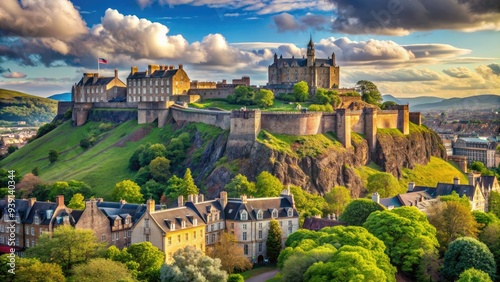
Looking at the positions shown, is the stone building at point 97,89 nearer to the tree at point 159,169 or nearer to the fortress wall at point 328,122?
the tree at point 159,169

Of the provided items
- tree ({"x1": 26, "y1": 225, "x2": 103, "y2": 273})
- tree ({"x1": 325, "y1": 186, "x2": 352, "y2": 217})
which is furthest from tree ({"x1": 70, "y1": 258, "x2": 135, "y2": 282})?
tree ({"x1": 325, "y1": 186, "x2": 352, "y2": 217})

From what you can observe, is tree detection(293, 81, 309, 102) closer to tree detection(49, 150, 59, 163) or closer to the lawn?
the lawn

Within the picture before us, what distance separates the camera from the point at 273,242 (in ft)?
211

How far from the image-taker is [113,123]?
12525cm

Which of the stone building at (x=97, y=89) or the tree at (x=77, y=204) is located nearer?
the tree at (x=77, y=204)

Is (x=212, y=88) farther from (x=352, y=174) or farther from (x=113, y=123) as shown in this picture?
(x=352, y=174)

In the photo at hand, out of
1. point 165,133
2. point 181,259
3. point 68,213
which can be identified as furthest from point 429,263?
point 165,133

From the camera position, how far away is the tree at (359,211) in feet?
216

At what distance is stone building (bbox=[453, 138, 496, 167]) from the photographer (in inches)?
6529

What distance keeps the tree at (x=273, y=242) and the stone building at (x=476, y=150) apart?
11243 centimetres

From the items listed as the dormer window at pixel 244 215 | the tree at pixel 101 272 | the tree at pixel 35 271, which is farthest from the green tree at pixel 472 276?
the tree at pixel 35 271

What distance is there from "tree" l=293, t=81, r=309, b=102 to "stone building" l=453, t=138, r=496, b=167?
2374 inches

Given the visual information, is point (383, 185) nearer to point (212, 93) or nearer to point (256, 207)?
point (256, 207)

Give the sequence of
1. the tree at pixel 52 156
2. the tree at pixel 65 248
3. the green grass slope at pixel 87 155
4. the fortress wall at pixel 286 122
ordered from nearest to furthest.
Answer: the tree at pixel 65 248 → the fortress wall at pixel 286 122 → the green grass slope at pixel 87 155 → the tree at pixel 52 156
